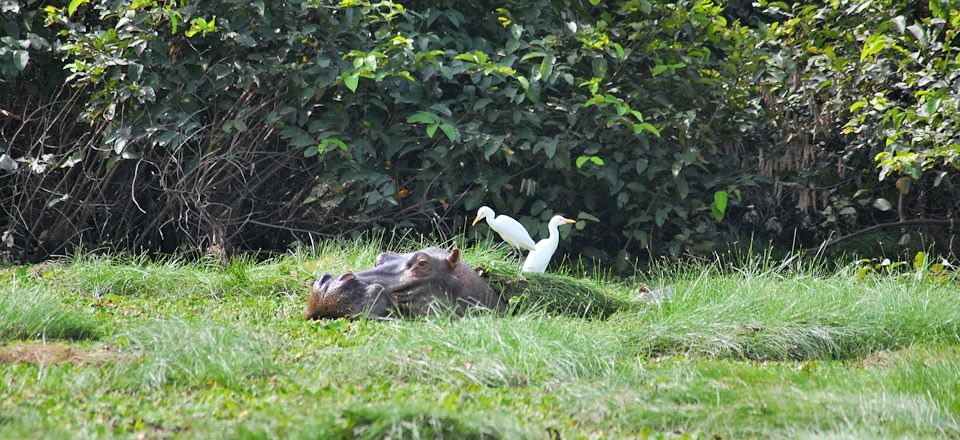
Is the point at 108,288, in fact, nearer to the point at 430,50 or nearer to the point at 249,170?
the point at 249,170

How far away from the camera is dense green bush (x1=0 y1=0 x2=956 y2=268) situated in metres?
8.95

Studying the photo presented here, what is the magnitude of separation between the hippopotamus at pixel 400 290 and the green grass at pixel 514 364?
0.17 m

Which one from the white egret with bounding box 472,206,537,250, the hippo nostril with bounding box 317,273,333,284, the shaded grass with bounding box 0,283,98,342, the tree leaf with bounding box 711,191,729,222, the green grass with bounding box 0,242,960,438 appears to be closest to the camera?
the green grass with bounding box 0,242,960,438

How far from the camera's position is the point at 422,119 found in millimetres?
8766

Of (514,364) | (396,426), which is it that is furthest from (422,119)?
(396,426)

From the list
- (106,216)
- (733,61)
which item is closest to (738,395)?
(733,61)

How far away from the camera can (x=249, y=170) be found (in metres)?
9.40

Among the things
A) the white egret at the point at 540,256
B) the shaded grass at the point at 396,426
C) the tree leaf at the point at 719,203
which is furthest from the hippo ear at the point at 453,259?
the tree leaf at the point at 719,203

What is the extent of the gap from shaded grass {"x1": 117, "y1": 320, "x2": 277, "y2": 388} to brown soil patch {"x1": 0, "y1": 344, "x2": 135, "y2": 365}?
99 mm

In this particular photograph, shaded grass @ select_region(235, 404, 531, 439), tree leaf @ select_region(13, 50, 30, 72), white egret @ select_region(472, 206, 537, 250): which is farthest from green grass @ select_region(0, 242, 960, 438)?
tree leaf @ select_region(13, 50, 30, 72)

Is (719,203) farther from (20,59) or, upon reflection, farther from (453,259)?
(20,59)

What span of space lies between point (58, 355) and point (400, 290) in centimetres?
197

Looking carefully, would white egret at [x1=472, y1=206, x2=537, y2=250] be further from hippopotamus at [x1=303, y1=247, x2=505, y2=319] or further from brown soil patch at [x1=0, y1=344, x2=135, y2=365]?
brown soil patch at [x1=0, y1=344, x2=135, y2=365]

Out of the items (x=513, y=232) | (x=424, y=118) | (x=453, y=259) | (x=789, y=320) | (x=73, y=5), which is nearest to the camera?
(x=789, y=320)
